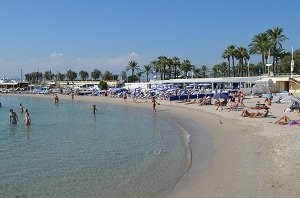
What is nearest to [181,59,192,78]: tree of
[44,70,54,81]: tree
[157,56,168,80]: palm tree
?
[157,56,168,80]: palm tree

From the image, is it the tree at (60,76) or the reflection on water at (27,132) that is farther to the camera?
the tree at (60,76)

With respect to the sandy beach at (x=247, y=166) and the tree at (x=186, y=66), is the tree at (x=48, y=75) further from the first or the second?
the sandy beach at (x=247, y=166)

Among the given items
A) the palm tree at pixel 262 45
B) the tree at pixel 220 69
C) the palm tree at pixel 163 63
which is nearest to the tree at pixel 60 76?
the palm tree at pixel 163 63

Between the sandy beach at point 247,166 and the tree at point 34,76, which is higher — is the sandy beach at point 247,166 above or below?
below

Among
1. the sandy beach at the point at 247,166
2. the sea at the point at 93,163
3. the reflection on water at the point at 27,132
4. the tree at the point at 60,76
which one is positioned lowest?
the sea at the point at 93,163

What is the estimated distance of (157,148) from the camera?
18891mm

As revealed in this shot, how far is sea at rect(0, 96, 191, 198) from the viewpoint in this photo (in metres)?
11.8

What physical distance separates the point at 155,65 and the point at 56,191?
104 metres

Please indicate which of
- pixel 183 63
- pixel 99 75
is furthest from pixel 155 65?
pixel 99 75

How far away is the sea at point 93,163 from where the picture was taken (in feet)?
38.9

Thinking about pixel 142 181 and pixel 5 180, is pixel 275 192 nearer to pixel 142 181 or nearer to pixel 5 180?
pixel 142 181

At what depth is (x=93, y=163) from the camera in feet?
51.3

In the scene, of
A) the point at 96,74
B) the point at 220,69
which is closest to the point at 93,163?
the point at 220,69

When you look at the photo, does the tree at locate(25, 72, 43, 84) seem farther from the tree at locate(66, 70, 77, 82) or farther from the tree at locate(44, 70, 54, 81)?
the tree at locate(66, 70, 77, 82)
